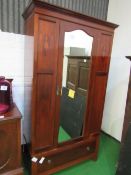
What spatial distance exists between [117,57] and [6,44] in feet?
5.68

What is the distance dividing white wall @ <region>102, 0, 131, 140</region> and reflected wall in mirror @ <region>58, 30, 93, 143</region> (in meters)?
0.94

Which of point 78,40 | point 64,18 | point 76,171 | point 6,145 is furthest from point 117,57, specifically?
point 6,145

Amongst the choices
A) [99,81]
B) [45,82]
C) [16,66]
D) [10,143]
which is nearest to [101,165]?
[99,81]

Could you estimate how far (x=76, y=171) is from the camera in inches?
78.5

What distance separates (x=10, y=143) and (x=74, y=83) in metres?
0.93

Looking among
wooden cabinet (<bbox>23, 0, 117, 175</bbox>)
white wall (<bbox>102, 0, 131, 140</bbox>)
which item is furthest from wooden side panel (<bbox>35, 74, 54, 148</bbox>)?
white wall (<bbox>102, 0, 131, 140</bbox>)

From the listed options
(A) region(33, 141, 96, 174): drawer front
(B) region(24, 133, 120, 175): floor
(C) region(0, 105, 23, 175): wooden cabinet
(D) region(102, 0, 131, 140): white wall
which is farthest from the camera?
(D) region(102, 0, 131, 140): white wall

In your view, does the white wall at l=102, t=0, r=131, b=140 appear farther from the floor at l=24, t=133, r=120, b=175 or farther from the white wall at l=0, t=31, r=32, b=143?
the white wall at l=0, t=31, r=32, b=143

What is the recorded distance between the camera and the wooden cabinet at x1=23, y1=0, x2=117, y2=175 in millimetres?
1459

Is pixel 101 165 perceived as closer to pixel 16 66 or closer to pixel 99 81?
pixel 99 81

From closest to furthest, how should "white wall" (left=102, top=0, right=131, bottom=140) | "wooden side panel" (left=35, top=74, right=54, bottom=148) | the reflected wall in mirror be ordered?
"wooden side panel" (left=35, top=74, right=54, bottom=148)
the reflected wall in mirror
"white wall" (left=102, top=0, right=131, bottom=140)

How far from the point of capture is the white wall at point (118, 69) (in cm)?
243

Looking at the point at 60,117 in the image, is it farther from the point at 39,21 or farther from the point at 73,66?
the point at 39,21

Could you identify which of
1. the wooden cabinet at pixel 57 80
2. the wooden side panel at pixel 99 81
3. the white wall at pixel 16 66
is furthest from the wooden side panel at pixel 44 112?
the wooden side panel at pixel 99 81
